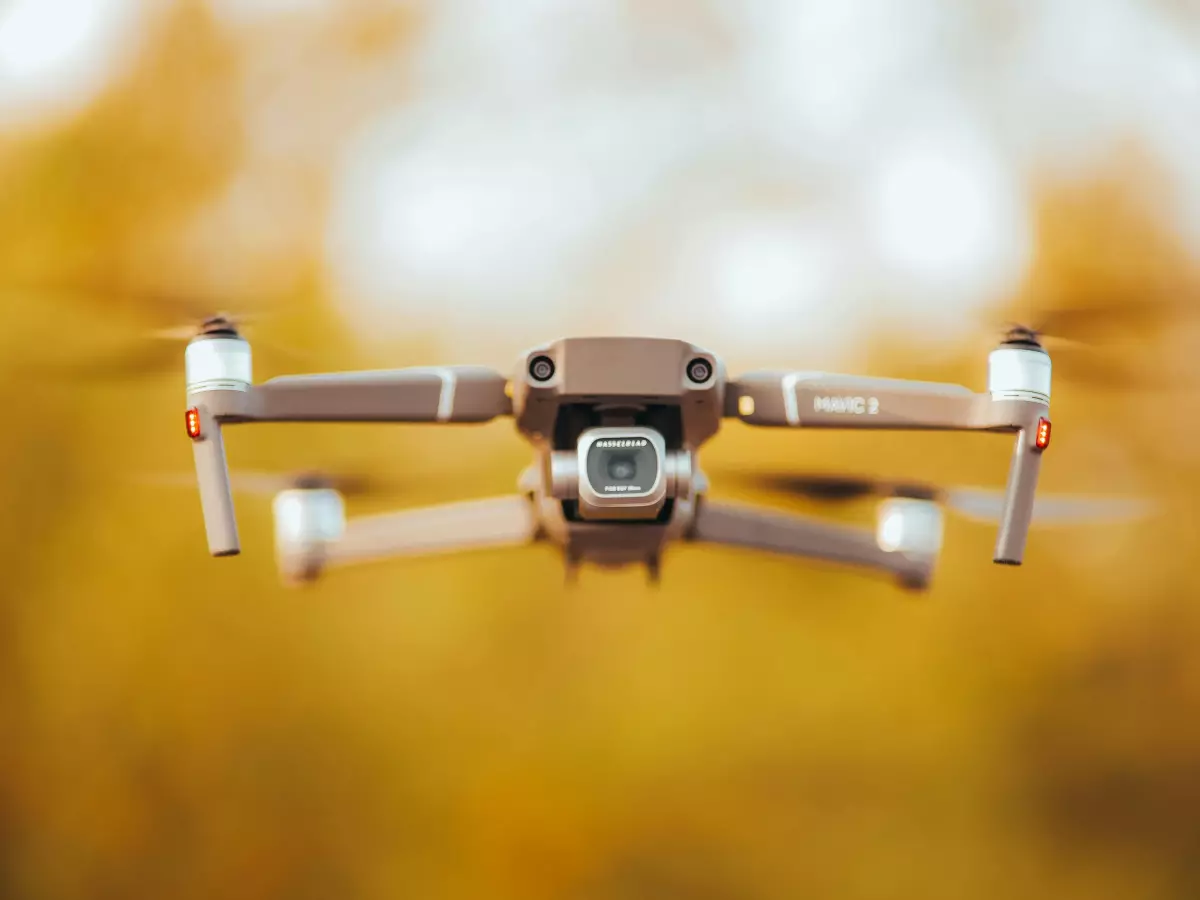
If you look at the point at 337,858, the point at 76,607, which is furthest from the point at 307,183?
the point at 337,858

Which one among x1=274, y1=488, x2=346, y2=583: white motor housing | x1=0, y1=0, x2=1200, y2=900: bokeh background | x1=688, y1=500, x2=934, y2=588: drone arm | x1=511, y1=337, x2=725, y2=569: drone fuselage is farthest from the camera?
x1=0, y1=0, x2=1200, y2=900: bokeh background

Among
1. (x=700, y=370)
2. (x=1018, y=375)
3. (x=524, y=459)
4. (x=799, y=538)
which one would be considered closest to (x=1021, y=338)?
(x=1018, y=375)

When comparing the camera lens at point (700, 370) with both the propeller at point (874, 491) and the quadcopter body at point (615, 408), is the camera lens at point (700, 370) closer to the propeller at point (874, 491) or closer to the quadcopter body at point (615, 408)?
the quadcopter body at point (615, 408)

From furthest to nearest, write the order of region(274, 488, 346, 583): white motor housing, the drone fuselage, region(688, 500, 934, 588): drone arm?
1. region(274, 488, 346, 583): white motor housing
2. region(688, 500, 934, 588): drone arm
3. the drone fuselage

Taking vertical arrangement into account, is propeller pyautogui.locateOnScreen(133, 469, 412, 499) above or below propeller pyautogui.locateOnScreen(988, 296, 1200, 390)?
below

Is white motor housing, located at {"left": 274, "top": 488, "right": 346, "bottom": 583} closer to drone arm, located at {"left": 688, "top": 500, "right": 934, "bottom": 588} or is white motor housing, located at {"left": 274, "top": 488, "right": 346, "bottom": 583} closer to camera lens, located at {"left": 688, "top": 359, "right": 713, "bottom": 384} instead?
drone arm, located at {"left": 688, "top": 500, "right": 934, "bottom": 588}

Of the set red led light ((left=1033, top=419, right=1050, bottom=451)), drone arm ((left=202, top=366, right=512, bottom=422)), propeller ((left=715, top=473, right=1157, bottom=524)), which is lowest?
propeller ((left=715, top=473, right=1157, bottom=524))

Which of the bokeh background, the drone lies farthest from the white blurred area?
the drone

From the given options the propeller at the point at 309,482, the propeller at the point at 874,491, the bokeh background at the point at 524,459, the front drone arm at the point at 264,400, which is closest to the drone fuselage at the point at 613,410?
the front drone arm at the point at 264,400
